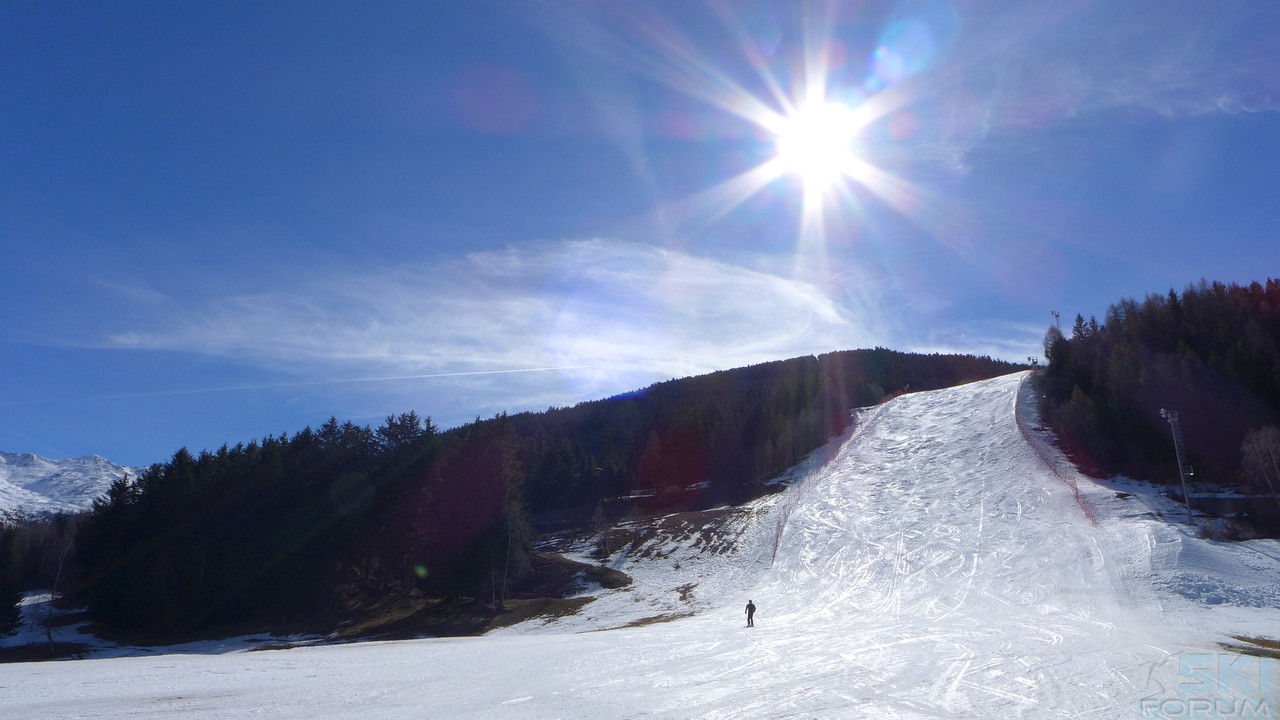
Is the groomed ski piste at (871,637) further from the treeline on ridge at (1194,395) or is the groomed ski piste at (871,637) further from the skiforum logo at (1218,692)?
the treeline on ridge at (1194,395)

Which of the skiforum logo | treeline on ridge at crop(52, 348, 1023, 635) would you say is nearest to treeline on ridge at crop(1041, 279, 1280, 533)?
the skiforum logo

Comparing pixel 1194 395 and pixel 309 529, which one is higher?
pixel 1194 395

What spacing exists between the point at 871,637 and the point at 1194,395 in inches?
1839

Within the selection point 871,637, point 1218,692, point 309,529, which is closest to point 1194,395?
point 871,637

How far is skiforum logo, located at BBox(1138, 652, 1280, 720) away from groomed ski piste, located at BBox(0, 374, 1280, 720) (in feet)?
0.27

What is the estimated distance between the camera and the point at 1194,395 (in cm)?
5550

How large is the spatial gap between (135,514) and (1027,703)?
6384 cm

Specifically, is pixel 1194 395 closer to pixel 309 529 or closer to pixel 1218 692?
pixel 1218 692

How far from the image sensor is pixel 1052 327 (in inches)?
3472

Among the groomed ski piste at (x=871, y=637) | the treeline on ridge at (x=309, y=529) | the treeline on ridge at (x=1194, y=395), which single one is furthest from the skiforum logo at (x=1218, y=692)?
the treeline on ridge at (x=309, y=529)

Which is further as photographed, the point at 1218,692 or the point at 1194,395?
the point at 1194,395

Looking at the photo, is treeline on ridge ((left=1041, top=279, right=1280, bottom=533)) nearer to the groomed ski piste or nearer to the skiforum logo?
the groomed ski piste

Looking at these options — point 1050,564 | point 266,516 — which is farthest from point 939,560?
point 266,516

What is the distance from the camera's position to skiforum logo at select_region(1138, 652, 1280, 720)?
13.4m
